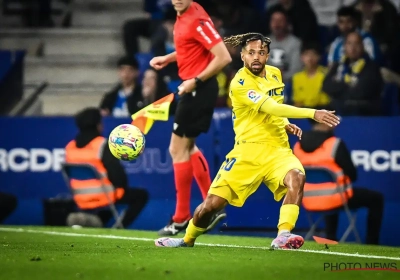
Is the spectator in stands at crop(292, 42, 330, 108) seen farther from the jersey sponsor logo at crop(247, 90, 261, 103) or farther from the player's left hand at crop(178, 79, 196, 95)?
the jersey sponsor logo at crop(247, 90, 261, 103)

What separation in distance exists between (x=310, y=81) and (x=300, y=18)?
1.48 m

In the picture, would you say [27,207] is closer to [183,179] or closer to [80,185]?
[80,185]

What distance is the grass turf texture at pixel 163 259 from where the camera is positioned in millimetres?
6820

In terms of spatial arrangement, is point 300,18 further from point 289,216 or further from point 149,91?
point 289,216

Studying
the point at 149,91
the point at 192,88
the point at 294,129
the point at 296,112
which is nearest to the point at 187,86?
the point at 192,88

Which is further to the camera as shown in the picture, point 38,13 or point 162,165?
point 38,13

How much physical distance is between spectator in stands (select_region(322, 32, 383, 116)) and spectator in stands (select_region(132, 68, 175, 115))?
2.21 m

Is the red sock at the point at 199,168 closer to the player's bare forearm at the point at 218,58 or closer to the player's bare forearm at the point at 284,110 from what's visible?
the player's bare forearm at the point at 218,58

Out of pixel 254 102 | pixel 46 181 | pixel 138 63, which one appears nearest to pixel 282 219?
pixel 254 102

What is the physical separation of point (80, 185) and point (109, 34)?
5.09 m

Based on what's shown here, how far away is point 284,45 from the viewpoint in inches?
567

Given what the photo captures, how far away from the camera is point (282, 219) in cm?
816

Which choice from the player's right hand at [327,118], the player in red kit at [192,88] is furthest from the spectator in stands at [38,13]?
the player's right hand at [327,118]
